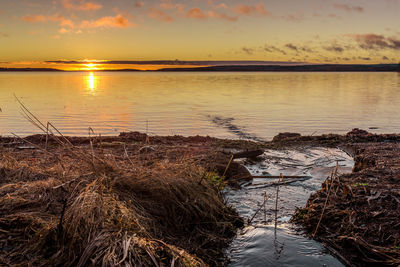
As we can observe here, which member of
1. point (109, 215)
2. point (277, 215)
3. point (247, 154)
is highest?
point (109, 215)

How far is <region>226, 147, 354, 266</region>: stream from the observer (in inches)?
156

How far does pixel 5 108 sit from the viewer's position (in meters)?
26.3

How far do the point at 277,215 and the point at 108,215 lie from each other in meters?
2.87

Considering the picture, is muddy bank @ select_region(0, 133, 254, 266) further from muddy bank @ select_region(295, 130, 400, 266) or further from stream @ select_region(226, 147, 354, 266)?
muddy bank @ select_region(295, 130, 400, 266)

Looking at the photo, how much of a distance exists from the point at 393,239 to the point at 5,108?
1118 inches

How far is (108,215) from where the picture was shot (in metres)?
3.52

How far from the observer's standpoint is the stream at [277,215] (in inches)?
156

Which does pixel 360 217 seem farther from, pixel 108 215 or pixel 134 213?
pixel 108 215

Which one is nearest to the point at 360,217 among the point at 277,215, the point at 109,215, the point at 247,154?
the point at 277,215

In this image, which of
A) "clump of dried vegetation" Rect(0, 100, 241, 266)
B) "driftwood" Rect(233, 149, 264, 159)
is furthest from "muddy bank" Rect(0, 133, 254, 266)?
"driftwood" Rect(233, 149, 264, 159)

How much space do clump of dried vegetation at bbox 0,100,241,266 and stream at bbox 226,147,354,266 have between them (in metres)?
0.29

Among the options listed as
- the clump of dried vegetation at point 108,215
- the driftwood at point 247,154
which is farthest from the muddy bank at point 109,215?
the driftwood at point 247,154

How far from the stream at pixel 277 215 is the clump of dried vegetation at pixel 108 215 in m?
0.29

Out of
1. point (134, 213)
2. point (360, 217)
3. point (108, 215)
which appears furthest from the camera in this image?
point (360, 217)
